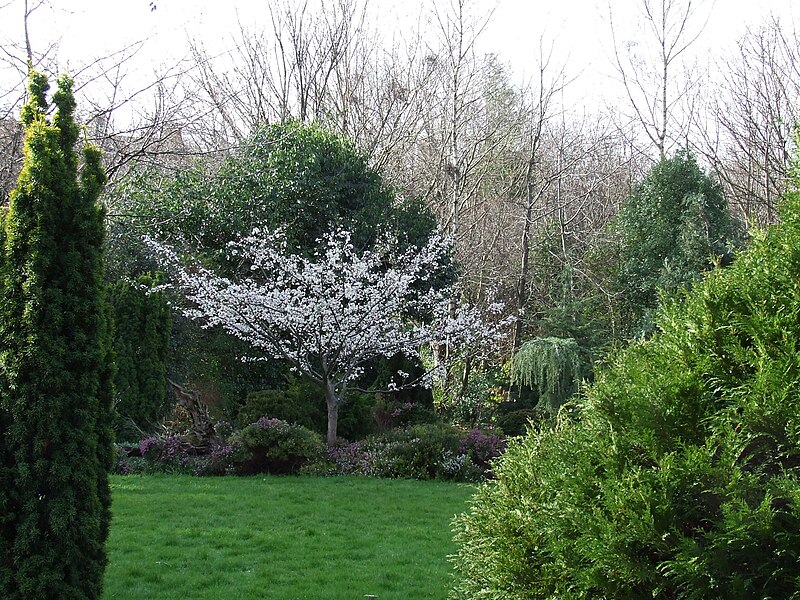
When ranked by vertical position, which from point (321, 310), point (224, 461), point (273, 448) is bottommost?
point (224, 461)

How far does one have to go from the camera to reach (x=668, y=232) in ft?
44.4

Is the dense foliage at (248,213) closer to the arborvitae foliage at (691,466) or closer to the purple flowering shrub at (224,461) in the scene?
the purple flowering shrub at (224,461)

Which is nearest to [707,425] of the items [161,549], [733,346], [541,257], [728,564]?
[733,346]

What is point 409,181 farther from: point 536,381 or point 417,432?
point 417,432

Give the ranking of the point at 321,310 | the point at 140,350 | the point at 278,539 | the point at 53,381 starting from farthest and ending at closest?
1. the point at 140,350
2. the point at 321,310
3. the point at 278,539
4. the point at 53,381

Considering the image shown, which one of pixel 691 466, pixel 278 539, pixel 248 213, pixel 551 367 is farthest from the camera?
pixel 248 213

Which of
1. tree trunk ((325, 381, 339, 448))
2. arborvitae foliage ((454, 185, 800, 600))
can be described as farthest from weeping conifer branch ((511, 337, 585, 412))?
arborvitae foliage ((454, 185, 800, 600))

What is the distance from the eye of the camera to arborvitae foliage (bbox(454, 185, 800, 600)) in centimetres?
194

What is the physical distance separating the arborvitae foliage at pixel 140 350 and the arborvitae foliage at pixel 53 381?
764 cm

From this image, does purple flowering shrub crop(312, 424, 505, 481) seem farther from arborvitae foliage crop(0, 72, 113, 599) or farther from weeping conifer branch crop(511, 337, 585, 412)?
arborvitae foliage crop(0, 72, 113, 599)

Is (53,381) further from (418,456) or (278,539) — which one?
(418,456)

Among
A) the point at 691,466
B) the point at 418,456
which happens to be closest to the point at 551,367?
the point at 418,456

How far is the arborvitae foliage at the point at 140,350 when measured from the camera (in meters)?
11.5

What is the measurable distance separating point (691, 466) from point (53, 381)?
10.9ft
